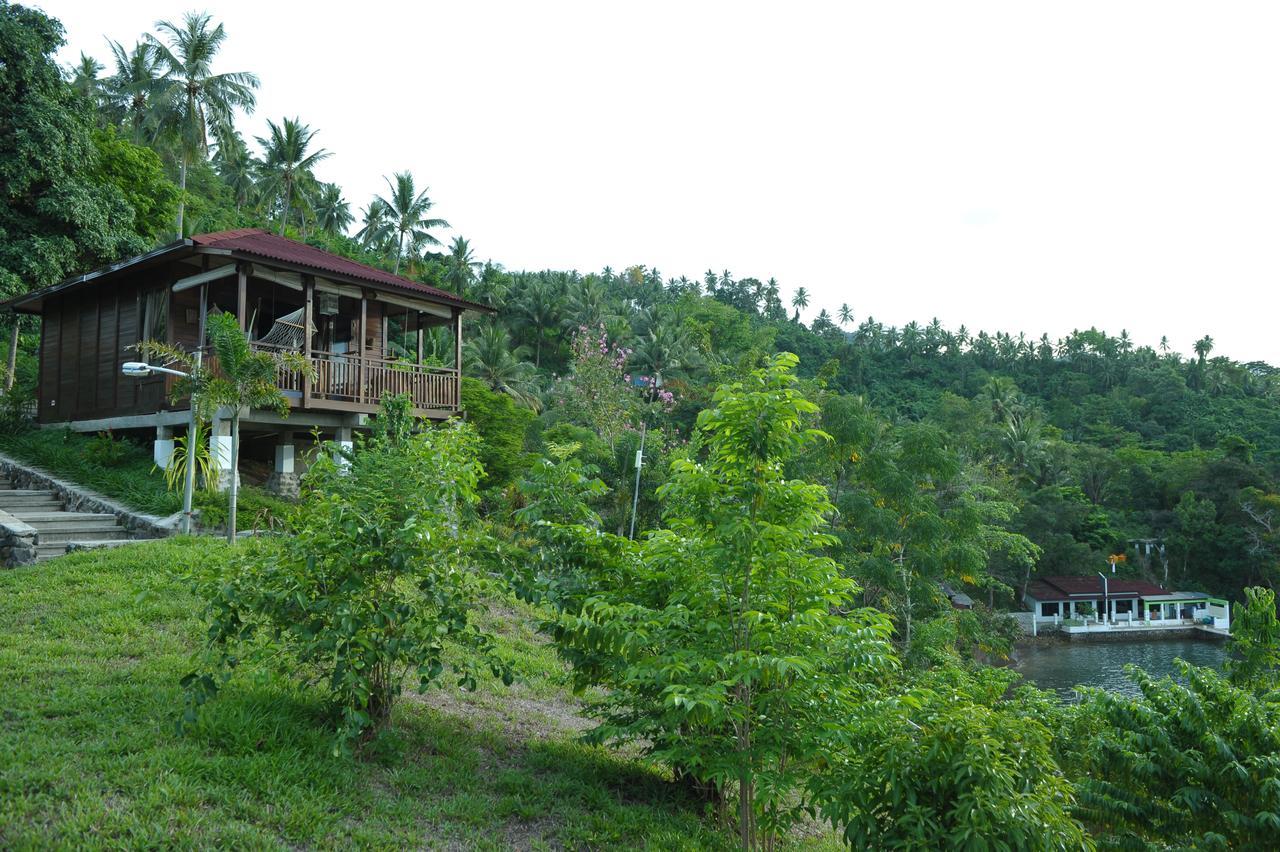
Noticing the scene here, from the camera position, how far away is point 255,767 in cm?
468

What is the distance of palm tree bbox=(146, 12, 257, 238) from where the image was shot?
26188mm

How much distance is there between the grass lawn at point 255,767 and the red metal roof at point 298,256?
7307 millimetres

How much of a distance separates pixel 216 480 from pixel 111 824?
31.3 ft

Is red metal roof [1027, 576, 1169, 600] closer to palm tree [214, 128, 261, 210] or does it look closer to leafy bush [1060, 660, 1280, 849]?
leafy bush [1060, 660, 1280, 849]

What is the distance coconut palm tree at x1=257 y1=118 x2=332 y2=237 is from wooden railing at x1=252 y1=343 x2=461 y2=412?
2142 centimetres

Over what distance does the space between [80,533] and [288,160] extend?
26.1 meters

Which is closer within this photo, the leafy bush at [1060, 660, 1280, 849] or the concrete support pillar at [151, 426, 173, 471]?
the leafy bush at [1060, 660, 1280, 849]

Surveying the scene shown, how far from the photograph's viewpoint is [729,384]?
5016mm

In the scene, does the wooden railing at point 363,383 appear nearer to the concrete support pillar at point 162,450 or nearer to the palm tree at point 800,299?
the concrete support pillar at point 162,450

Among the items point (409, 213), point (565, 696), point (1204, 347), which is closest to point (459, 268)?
point (409, 213)

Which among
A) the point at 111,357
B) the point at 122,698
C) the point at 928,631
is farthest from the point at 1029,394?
the point at 122,698

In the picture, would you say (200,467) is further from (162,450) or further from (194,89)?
(194,89)

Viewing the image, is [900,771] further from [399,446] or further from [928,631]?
[928,631]

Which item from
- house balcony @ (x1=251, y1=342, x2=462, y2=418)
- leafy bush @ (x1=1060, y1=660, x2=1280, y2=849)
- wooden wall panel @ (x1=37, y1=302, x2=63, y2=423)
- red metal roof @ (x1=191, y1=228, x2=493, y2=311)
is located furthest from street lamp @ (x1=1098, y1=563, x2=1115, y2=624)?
wooden wall panel @ (x1=37, y1=302, x2=63, y2=423)
